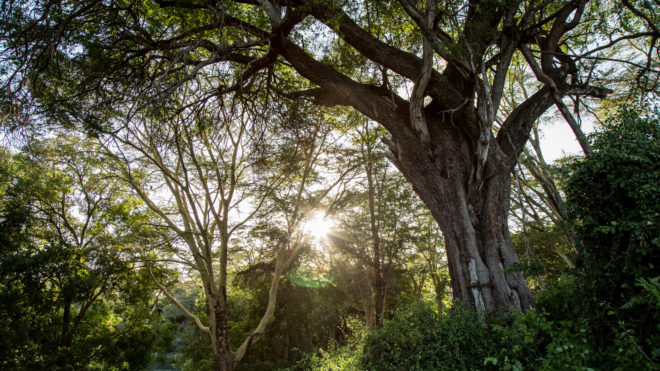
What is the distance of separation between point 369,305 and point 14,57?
1607cm

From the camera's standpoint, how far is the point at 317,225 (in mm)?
11516

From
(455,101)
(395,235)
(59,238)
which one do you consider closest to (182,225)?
(59,238)

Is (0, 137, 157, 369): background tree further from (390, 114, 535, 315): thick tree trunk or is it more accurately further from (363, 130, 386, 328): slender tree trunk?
(390, 114, 535, 315): thick tree trunk

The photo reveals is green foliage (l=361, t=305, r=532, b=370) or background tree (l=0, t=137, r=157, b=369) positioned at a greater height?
background tree (l=0, t=137, r=157, b=369)

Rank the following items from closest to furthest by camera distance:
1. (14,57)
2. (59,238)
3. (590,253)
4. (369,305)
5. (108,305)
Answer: (590,253) < (14,57) < (59,238) < (108,305) < (369,305)

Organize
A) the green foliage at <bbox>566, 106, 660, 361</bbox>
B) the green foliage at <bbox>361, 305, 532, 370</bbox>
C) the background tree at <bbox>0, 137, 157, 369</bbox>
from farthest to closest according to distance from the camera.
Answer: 1. the background tree at <bbox>0, 137, 157, 369</bbox>
2. the green foliage at <bbox>361, 305, 532, 370</bbox>
3. the green foliage at <bbox>566, 106, 660, 361</bbox>

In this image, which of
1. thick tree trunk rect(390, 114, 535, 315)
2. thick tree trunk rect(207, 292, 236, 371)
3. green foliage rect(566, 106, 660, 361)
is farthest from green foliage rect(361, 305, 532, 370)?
thick tree trunk rect(207, 292, 236, 371)

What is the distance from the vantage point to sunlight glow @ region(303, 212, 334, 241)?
11.2 metres

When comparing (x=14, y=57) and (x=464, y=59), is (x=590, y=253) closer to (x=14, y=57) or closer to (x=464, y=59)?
(x=464, y=59)

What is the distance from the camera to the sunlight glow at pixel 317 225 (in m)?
11.2

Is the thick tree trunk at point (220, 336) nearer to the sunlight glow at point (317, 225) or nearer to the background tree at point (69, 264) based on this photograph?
the background tree at point (69, 264)

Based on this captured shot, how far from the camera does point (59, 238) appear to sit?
35.2ft

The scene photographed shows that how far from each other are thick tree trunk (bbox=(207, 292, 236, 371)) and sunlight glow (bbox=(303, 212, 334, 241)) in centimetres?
375

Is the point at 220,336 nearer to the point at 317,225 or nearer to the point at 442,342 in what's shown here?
the point at 317,225
